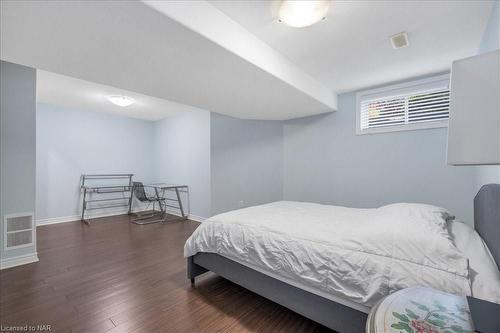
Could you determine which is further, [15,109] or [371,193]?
[371,193]

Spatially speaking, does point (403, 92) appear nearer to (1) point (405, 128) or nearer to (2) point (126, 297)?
(1) point (405, 128)

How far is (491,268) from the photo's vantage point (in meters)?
1.11

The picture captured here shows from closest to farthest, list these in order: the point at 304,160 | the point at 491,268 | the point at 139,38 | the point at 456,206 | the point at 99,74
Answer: the point at 491,268, the point at 139,38, the point at 99,74, the point at 456,206, the point at 304,160

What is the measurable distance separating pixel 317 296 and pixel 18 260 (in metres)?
3.34

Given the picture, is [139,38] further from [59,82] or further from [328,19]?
[59,82]

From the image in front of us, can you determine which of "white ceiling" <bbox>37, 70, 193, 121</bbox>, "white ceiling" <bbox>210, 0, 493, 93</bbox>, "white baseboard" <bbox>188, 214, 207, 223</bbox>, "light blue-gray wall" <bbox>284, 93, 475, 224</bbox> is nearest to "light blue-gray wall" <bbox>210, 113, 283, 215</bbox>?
"light blue-gray wall" <bbox>284, 93, 475, 224</bbox>

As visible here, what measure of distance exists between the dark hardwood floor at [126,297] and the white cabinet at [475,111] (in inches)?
60.2

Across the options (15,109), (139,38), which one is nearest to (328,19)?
(139,38)

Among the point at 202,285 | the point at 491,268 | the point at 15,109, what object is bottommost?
the point at 202,285

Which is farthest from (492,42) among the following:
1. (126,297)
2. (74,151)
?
(74,151)

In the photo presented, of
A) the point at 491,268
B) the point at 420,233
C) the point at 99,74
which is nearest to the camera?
the point at 491,268

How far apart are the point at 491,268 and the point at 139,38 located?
2.37 metres

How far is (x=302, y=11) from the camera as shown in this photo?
56.4 inches

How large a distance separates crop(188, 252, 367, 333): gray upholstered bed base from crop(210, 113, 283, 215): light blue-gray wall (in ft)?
6.70
